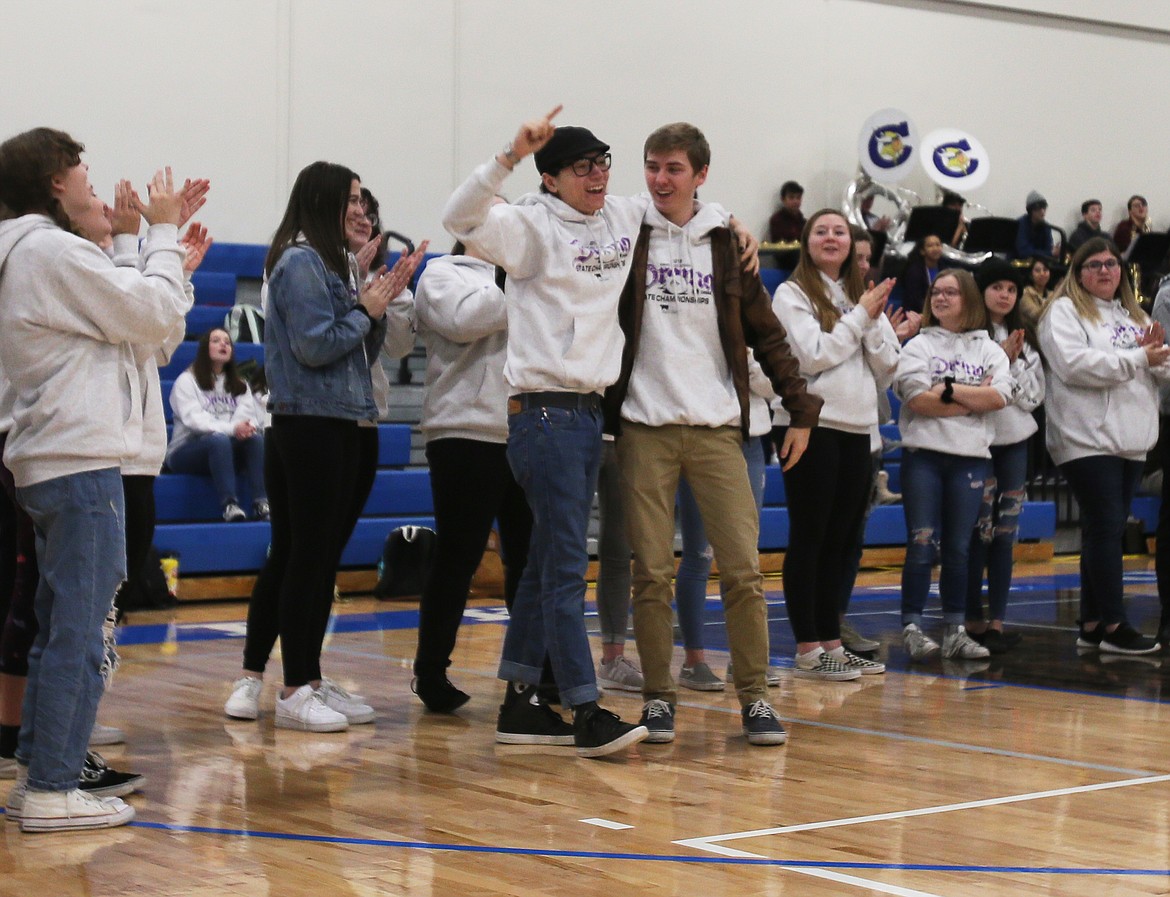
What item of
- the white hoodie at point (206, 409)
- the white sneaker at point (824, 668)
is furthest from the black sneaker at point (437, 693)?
the white hoodie at point (206, 409)

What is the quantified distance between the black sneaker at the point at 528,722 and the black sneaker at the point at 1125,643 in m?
2.68

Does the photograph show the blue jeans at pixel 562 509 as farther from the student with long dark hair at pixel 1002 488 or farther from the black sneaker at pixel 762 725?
the student with long dark hair at pixel 1002 488

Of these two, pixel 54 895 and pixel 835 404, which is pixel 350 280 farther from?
pixel 54 895

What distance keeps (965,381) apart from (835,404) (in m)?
0.88

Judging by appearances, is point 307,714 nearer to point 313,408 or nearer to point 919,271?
point 313,408

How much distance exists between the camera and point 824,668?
5.39 meters

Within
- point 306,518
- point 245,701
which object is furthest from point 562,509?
point 245,701

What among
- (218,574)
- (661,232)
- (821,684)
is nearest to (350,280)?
(661,232)

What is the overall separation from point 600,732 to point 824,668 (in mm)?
1564

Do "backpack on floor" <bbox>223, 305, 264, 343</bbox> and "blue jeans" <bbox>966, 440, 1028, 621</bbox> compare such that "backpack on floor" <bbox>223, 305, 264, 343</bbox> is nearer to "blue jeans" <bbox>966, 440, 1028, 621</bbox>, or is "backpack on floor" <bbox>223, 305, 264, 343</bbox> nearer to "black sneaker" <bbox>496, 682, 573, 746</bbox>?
"blue jeans" <bbox>966, 440, 1028, 621</bbox>

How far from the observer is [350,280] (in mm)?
4535

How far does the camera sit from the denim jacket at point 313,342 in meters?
4.30

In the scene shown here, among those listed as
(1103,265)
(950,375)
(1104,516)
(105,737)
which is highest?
(1103,265)

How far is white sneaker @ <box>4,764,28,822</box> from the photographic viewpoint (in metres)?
3.32
